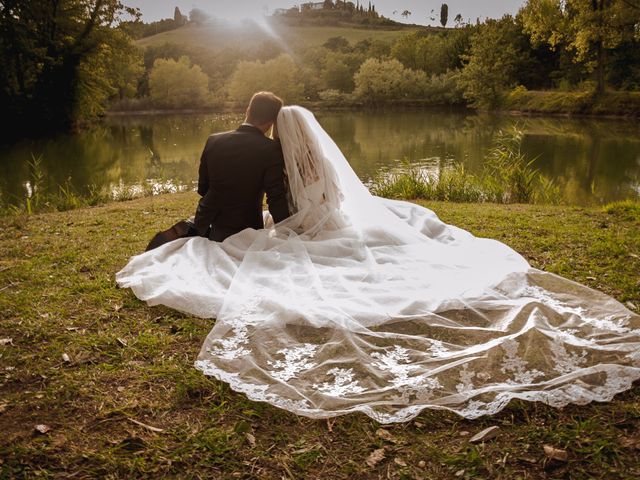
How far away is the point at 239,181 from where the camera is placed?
14.9 ft

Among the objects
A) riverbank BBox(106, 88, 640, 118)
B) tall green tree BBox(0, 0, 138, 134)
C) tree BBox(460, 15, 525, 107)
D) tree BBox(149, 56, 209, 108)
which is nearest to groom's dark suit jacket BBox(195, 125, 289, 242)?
tall green tree BBox(0, 0, 138, 134)

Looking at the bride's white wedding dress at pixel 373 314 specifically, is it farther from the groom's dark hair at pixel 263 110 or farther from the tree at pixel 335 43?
the tree at pixel 335 43

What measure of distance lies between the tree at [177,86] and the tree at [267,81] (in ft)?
13.4

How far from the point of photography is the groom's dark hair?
458 centimetres

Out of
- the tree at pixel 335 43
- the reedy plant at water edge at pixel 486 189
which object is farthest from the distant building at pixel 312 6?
the reedy plant at water edge at pixel 486 189

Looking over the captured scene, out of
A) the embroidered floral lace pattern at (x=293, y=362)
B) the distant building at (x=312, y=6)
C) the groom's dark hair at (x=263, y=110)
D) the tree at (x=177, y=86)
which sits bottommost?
the embroidered floral lace pattern at (x=293, y=362)

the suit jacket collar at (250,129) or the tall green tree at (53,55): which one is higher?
the tall green tree at (53,55)

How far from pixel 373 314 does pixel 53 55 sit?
108ft

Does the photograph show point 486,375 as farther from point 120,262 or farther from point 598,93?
point 598,93

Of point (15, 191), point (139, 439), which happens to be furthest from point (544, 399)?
point (15, 191)

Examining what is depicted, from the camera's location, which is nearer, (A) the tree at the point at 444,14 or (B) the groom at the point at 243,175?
(B) the groom at the point at 243,175

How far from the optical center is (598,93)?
32.0 metres

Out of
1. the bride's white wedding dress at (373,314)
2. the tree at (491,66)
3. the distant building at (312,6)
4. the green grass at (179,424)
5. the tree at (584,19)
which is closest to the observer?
the green grass at (179,424)

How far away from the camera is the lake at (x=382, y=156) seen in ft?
43.0
